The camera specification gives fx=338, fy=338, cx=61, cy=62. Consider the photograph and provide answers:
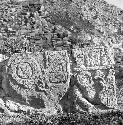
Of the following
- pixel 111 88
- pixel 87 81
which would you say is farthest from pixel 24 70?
pixel 111 88

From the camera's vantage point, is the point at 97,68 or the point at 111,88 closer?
the point at 97,68

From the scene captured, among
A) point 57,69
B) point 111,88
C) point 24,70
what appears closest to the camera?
point 24,70

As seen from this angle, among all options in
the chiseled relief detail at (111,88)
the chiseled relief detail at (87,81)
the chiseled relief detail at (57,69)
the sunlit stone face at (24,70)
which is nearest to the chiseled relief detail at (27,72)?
the sunlit stone face at (24,70)

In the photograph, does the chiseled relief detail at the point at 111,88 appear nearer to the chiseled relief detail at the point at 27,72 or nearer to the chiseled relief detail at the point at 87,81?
the chiseled relief detail at the point at 87,81

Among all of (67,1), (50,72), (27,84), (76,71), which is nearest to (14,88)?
(27,84)

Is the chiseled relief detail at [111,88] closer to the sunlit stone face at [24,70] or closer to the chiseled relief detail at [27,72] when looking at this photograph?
the chiseled relief detail at [27,72]

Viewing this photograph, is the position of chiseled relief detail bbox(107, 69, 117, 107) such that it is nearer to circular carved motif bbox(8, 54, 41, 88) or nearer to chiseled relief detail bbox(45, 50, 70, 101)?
chiseled relief detail bbox(45, 50, 70, 101)

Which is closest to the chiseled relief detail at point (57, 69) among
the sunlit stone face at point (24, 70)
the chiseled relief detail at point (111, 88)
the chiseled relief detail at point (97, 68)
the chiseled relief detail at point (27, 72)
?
the chiseled relief detail at point (27, 72)

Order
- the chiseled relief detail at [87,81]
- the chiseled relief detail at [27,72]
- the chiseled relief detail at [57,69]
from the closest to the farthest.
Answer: the chiseled relief detail at [27,72]
the chiseled relief detail at [57,69]
the chiseled relief detail at [87,81]

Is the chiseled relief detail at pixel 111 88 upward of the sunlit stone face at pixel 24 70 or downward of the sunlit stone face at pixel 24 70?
downward

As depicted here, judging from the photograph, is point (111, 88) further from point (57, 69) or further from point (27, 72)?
point (27, 72)

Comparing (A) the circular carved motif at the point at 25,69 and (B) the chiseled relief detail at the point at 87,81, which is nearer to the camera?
(A) the circular carved motif at the point at 25,69

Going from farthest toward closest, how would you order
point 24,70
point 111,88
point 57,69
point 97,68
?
point 111,88 < point 97,68 < point 57,69 < point 24,70

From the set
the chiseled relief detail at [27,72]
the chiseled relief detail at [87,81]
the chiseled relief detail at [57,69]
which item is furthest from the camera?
the chiseled relief detail at [87,81]
